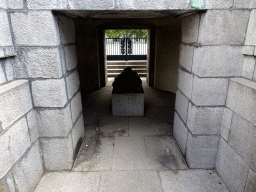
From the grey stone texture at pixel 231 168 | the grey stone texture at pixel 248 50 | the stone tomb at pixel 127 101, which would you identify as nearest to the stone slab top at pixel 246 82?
the grey stone texture at pixel 248 50

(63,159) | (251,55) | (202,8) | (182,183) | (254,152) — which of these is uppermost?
(202,8)

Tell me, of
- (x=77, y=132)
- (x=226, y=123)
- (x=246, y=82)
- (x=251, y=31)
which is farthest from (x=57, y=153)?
(x=251, y=31)

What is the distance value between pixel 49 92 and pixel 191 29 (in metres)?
2.30

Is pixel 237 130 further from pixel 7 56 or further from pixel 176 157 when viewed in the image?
pixel 7 56

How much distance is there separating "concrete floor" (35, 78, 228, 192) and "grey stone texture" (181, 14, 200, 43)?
2.00 m

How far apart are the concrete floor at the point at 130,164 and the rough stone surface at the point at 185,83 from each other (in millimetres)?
1153

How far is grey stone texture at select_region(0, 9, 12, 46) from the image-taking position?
7.08ft

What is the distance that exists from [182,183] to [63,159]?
1.85 metres

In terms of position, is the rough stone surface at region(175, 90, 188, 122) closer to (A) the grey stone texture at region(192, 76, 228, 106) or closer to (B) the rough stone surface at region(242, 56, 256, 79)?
(A) the grey stone texture at region(192, 76, 228, 106)

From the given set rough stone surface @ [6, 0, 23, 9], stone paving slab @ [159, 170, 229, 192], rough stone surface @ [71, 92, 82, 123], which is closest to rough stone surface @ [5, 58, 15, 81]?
rough stone surface @ [6, 0, 23, 9]

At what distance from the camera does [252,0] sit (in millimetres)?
2336

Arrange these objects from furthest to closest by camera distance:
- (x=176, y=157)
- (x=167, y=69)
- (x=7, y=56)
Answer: (x=167, y=69) < (x=176, y=157) < (x=7, y=56)

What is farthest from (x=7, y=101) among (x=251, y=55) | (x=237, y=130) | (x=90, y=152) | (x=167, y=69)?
(x=167, y=69)

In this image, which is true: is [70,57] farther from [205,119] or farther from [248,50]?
[248,50]
